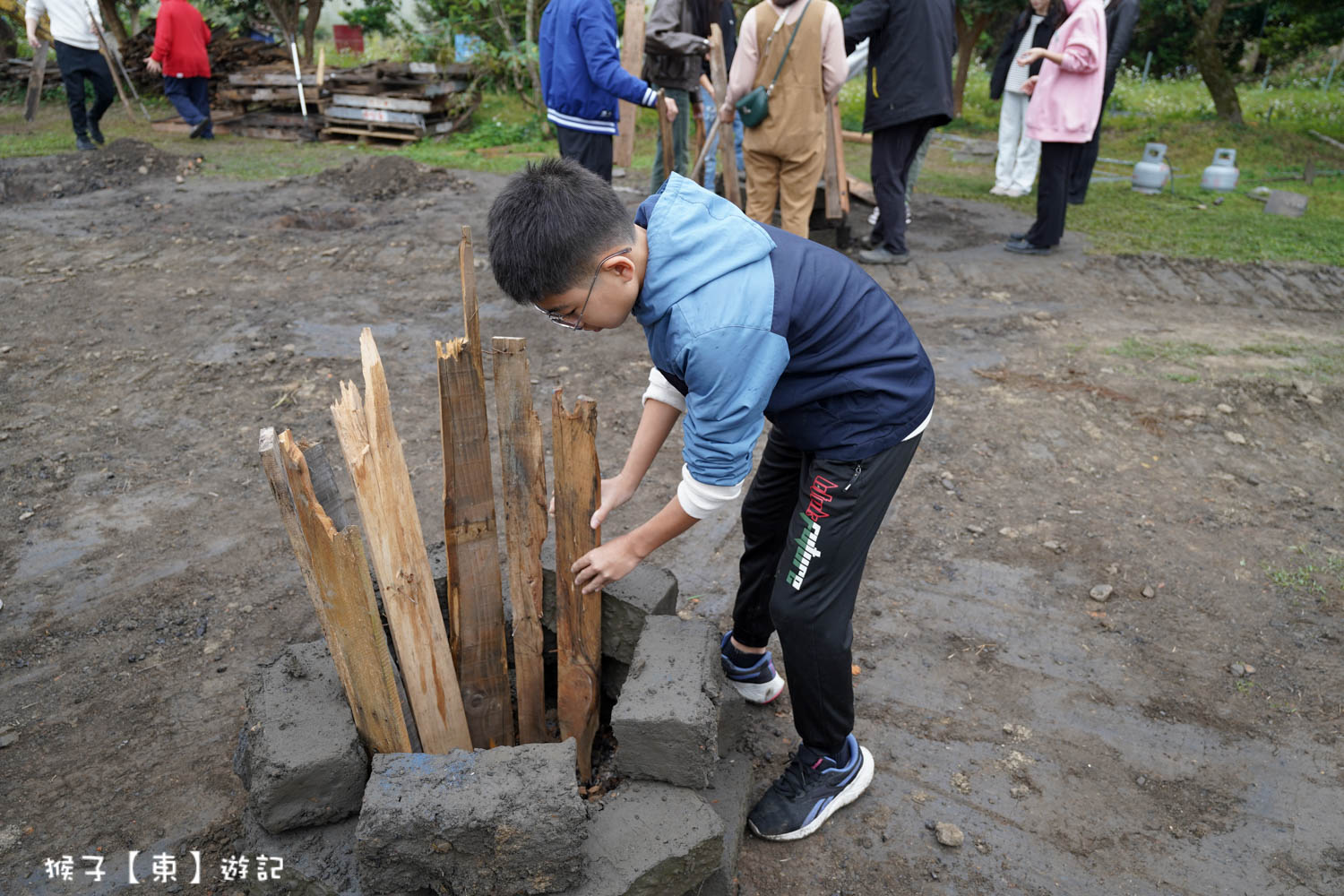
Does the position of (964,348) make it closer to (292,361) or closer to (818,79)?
(818,79)

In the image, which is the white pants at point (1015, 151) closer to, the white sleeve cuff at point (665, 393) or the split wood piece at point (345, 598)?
the white sleeve cuff at point (665, 393)

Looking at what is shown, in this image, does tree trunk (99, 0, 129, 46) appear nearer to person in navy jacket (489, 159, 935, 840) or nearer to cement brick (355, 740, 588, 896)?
person in navy jacket (489, 159, 935, 840)

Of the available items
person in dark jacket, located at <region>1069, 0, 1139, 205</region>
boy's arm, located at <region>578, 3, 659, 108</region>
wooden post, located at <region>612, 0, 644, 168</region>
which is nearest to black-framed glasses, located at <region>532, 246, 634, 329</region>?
boy's arm, located at <region>578, 3, 659, 108</region>

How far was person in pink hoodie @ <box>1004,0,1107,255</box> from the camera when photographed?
21.5 ft

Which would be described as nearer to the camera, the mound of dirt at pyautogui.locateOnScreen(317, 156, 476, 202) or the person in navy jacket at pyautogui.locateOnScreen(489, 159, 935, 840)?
the person in navy jacket at pyautogui.locateOnScreen(489, 159, 935, 840)

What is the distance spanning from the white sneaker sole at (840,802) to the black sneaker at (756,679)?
14.3 inches

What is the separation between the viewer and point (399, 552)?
2.02 meters

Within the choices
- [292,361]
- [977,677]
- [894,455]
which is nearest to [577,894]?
[894,455]

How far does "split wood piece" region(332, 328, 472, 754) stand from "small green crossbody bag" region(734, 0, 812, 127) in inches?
167

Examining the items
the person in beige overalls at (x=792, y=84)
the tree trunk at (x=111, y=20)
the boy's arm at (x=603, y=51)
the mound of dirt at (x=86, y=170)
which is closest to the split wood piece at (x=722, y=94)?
the person in beige overalls at (x=792, y=84)

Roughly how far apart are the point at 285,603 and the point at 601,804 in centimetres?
170

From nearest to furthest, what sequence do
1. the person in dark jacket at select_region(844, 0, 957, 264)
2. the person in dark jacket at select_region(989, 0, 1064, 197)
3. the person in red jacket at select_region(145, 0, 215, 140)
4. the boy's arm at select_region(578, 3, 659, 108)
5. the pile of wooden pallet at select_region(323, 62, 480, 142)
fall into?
the boy's arm at select_region(578, 3, 659, 108) → the person in dark jacket at select_region(844, 0, 957, 264) → the person in dark jacket at select_region(989, 0, 1064, 197) → the person in red jacket at select_region(145, 0, 215, 140) → the pile of wooden pallet at select_region(323, 62, 480, 142)

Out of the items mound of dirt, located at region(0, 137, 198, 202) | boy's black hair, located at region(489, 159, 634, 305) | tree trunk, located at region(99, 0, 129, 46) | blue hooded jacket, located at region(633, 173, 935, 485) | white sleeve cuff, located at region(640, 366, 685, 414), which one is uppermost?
tree trunk, located at region(99, 0, 129, 46)

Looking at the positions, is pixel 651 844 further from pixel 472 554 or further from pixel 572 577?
pixel 472 554
